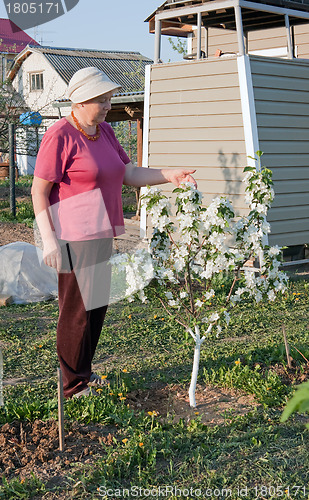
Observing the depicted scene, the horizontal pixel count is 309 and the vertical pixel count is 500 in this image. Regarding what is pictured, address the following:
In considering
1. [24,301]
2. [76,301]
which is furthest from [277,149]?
[76,301]

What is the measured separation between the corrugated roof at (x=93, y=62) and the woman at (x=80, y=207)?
2670cm

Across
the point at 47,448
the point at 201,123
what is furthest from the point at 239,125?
the point at 47,448

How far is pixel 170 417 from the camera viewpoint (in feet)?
12.3

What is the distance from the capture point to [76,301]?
3.89 metres

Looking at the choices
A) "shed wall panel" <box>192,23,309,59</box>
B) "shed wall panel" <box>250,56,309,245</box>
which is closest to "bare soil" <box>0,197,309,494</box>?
"shed wall panel" <box>250,56,309,245</box>

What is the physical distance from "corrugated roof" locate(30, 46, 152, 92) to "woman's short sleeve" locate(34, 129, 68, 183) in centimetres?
2683

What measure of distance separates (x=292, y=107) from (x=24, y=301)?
154 inches

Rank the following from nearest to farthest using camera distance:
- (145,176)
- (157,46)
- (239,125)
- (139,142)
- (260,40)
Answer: (145,176) → (239,125) → (157,46) → (260,40) → (139,142)

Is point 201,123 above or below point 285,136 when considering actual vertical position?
above

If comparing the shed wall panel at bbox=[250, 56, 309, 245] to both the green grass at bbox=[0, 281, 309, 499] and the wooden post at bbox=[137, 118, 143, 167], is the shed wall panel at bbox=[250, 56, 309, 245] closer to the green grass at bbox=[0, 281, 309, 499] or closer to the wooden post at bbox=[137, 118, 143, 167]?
the green grass at bbox=[0, 281, 309, 499]

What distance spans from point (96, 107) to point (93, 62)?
30591mm

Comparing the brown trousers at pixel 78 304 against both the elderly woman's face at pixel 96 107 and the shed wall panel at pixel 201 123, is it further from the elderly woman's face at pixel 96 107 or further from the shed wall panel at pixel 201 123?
the shed wall panel at pixel 201 123

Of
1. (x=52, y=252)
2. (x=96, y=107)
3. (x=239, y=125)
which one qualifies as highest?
(x=239, y=125)

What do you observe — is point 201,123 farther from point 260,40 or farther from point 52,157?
point 52,157
